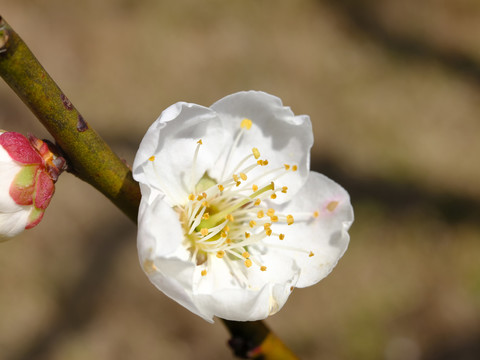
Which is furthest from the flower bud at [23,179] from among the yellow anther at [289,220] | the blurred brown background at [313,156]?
the blurred brown background at [313,156]

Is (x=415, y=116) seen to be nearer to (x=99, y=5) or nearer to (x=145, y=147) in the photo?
(x=99, y=5)

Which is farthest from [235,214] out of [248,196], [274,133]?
[274,133]

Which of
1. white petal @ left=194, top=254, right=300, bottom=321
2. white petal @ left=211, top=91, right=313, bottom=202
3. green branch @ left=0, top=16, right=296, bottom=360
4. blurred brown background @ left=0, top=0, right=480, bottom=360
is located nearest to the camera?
green branch @ left=0, top=16, right=296, bottom=360

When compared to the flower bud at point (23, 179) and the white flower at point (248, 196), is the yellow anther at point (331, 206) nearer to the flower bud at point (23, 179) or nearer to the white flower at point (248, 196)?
the white flower at point (248, 196)

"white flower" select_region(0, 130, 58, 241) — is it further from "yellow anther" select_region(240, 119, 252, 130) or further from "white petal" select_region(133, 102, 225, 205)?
"yellow anther" select_region(240, 119, 252, 130)

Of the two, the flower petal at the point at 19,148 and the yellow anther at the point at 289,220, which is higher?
the flower petal at the point at 19,148

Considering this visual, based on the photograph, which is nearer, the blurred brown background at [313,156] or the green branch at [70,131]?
the green branch at [70,131]

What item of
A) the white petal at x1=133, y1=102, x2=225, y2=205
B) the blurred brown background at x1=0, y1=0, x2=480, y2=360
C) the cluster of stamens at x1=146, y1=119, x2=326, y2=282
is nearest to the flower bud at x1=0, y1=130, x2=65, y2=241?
the white petal at x1=133, y1=102, x2=225, y2=205
